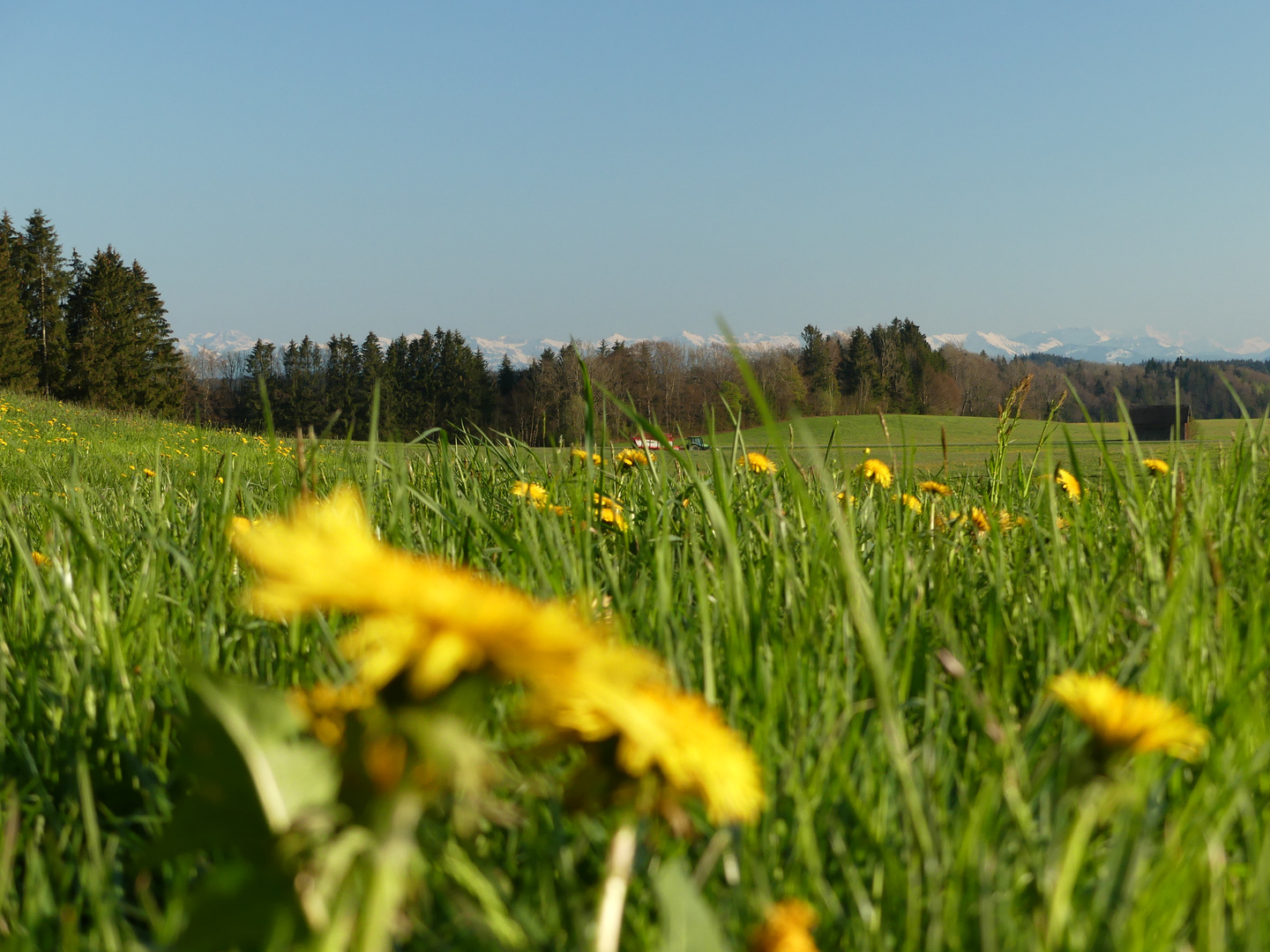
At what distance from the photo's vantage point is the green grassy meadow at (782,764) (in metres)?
0.49

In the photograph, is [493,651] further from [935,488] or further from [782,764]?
[935,488]

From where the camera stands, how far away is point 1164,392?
83.9 m

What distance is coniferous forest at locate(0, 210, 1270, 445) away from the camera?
35.1 meters

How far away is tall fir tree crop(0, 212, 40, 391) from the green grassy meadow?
36.2 meters

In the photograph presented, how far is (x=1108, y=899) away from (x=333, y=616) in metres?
0.92

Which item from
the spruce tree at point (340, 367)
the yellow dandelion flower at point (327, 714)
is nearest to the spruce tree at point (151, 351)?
the spruce tree at point (340, 367)

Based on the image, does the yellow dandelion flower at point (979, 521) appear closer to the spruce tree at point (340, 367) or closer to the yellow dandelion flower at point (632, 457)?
the yellow dandelion flower at point (632, 457)

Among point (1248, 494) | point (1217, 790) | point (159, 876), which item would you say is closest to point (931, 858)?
point (1217, 790)

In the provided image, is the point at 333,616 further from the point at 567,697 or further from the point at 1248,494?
the point at 1248,494

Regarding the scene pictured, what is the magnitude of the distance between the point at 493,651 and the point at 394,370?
5898cm

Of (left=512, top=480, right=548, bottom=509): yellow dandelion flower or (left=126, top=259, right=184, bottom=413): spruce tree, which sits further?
(left=126, top=259, right=184, bottom=413): spruce tree

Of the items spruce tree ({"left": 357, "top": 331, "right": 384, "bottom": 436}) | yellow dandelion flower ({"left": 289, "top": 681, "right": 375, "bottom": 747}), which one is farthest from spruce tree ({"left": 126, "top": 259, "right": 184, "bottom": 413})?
yellow dandelion flower ({"left": 289, "top": 681, "right": 375, "bottom": 747})

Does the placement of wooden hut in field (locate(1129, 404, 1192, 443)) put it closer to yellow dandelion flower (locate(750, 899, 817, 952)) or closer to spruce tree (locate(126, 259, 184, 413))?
yellow dandelion flower (locate(750, 899, 817, 952))

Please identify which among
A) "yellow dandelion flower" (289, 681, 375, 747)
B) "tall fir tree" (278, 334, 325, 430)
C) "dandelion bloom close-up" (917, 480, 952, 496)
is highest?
"tall fir tree" (278, 334, 325, 430)
